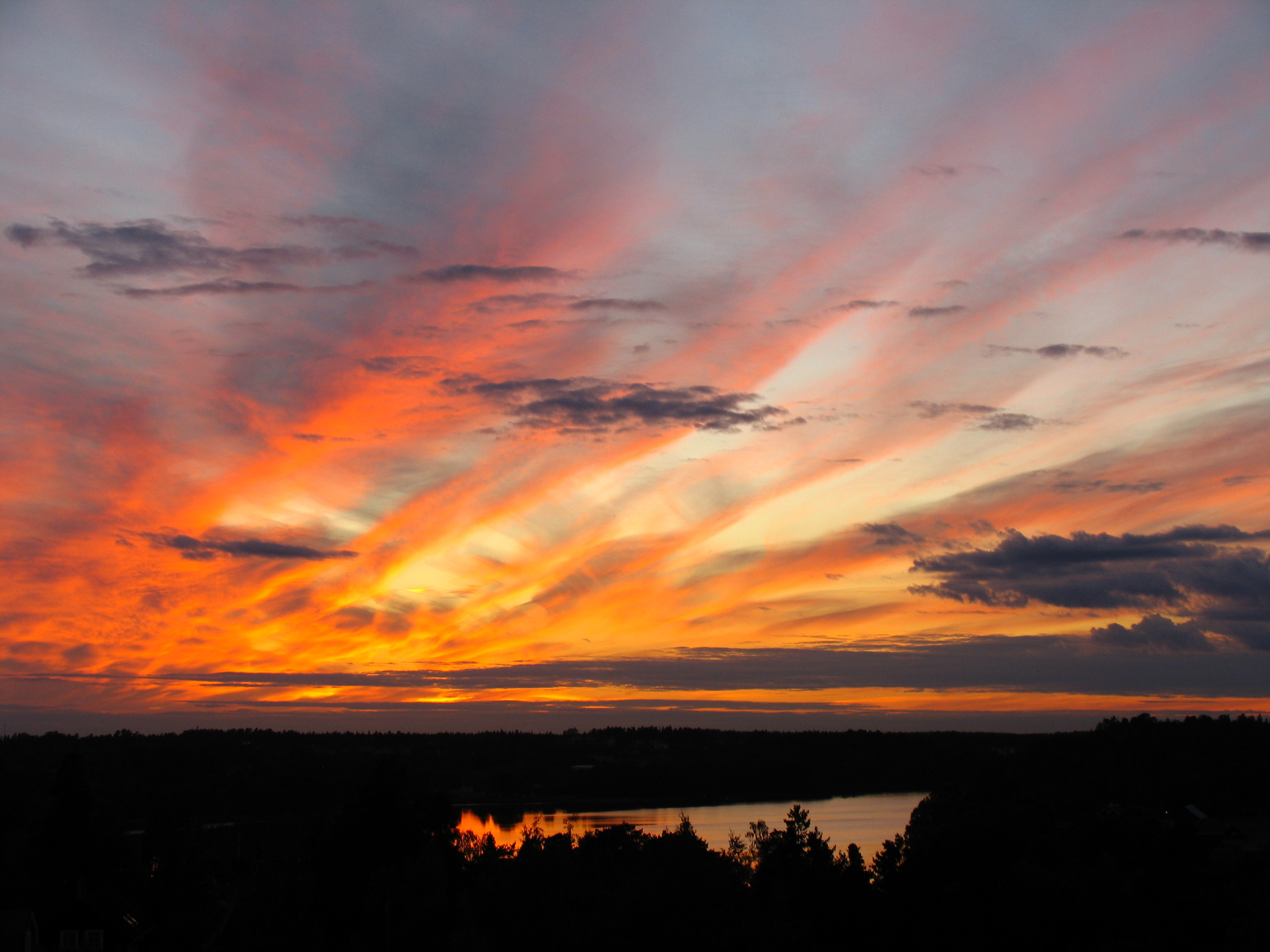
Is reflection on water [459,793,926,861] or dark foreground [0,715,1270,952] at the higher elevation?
dark foreground [0,715,1270,952]

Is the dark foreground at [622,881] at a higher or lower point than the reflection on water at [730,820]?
higher

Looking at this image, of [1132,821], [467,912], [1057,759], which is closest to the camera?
[467,912]

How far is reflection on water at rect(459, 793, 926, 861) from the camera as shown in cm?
9281

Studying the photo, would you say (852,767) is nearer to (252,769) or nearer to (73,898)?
(252,769)

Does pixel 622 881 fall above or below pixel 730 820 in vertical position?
above

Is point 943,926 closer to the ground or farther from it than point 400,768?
closer to the ground

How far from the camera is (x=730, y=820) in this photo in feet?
371

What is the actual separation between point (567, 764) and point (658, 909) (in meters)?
156

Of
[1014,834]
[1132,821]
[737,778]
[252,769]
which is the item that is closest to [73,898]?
[1014,834]

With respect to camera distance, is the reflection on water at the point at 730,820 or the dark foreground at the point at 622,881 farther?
the reflection on water at the point at 730,820

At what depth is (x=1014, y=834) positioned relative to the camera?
5278 cm

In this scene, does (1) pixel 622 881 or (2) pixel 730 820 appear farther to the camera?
(2) pixel 730 820

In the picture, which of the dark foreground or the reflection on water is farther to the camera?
the reflection on water

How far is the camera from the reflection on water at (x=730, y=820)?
3654 inches
